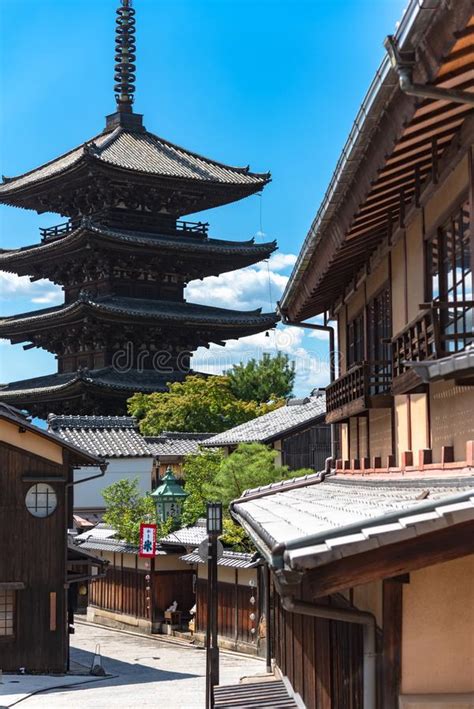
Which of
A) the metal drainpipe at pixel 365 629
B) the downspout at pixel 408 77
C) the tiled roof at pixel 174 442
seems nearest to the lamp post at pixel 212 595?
the metal drainpipe at pixel 365 629

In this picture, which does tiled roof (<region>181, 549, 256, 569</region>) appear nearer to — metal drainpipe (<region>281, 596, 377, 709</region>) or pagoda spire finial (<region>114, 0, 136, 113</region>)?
metal drainpipe (<region>281, 596, 377, 709</region>)

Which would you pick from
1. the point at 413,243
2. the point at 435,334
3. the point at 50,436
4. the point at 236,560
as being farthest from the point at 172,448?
the point at 435,334

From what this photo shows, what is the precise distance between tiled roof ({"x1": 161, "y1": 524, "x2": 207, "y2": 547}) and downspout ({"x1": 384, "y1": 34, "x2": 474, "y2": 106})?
26910 mm

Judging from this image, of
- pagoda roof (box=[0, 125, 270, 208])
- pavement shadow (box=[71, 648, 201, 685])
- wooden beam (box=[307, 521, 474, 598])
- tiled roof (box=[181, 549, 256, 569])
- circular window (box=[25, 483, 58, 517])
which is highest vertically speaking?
pagoda roof (box=[0, 125, 270, 208])

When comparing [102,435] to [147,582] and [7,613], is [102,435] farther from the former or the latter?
[7,613]

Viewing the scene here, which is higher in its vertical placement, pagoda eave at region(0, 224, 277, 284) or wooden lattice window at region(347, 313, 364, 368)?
pagoda eave at region(0, 224, 277, 284)

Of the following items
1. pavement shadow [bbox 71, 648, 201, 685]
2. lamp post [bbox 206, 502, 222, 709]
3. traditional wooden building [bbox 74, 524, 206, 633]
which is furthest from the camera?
traditional wooden building [bbox 74, 524, 206, 633]

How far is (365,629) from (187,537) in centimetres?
2695

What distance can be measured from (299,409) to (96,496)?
1016cm

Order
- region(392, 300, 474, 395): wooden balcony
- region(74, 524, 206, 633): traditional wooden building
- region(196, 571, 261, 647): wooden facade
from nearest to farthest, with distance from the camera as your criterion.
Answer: region(392, 300, 474, 395): wooden balcony < region(196, 571, 261, 647): wooden facade < region(74, 524, 206, 633): traditional wooden building

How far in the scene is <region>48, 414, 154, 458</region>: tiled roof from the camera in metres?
43.1

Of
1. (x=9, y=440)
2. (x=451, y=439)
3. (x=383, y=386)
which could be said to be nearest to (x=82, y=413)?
(x=9, y=440)

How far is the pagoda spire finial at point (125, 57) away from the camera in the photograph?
56.0m

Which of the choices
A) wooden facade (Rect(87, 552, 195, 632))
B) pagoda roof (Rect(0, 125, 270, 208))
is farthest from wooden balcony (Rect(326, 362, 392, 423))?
pagoda roof (Rect(0, 125, 270, 208))
